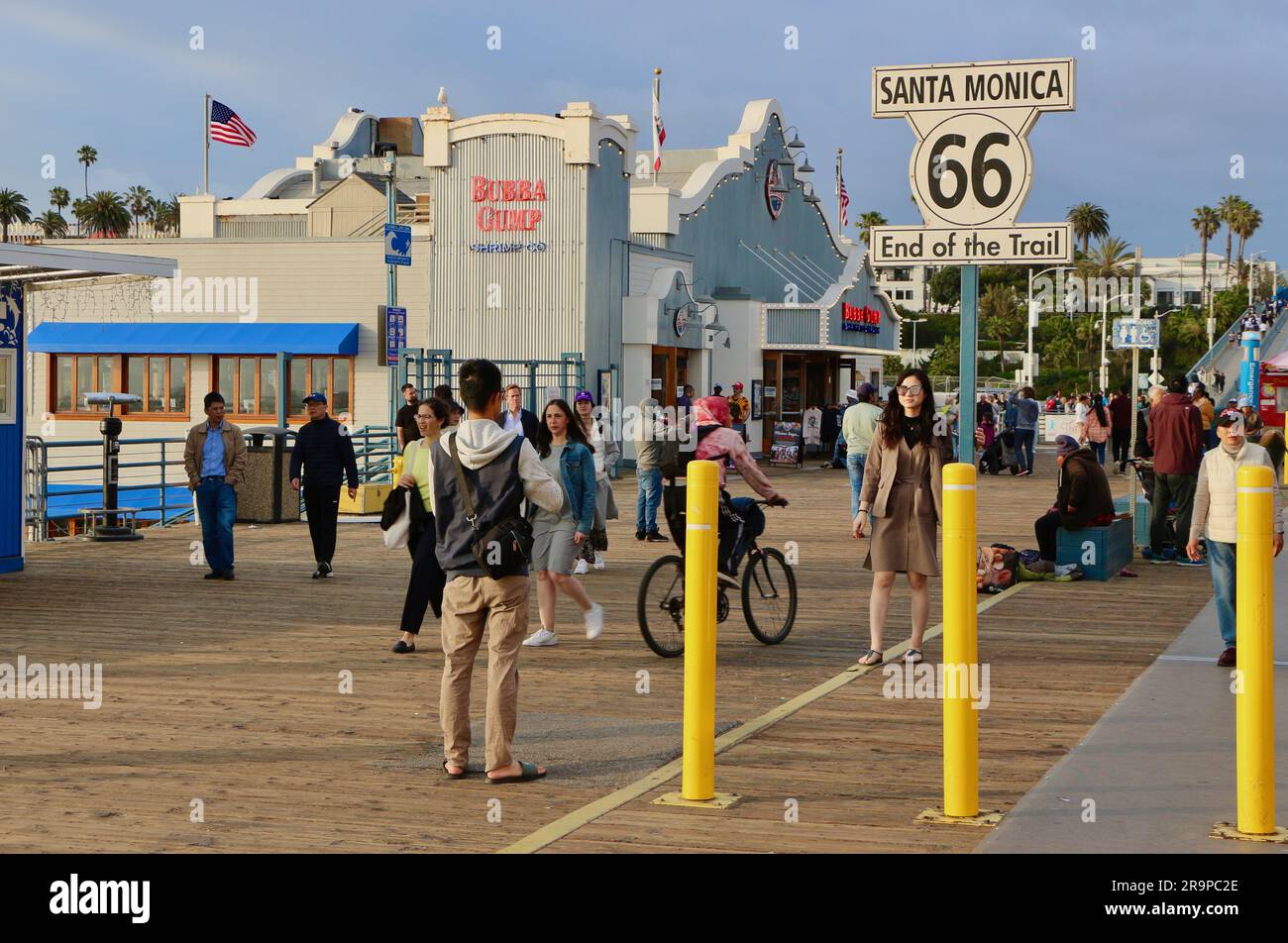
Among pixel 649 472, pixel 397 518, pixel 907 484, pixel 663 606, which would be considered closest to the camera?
pixel 907 484

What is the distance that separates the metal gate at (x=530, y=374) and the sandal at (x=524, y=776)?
71.0 ft

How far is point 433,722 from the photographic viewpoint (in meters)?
8.55

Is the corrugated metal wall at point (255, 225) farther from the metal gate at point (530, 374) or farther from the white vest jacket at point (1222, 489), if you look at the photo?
the white vest jacket at point (1222, 489)

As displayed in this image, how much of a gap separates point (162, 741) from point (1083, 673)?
5729mm

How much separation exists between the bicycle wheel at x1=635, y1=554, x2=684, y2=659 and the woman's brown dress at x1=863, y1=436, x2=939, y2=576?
1378mm

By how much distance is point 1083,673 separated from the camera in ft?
33.5

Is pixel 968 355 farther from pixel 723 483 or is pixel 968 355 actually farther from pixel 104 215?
pixel 104 215

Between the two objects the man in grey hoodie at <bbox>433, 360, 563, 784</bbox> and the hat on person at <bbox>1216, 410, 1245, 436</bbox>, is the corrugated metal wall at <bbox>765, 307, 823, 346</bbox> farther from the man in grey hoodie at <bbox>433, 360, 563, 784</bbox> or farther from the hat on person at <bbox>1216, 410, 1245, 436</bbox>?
the man in grey hoodie at <bbox>433, 360, 563, 784</bbox>

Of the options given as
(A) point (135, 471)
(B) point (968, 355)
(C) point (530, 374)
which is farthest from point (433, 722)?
(A) point (135, 471)

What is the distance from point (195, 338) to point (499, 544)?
28.7 metres

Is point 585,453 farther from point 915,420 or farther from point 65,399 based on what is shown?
point 65,399

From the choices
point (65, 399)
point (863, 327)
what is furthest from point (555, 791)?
point (863, 327)

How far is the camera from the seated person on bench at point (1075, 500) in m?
15.3
